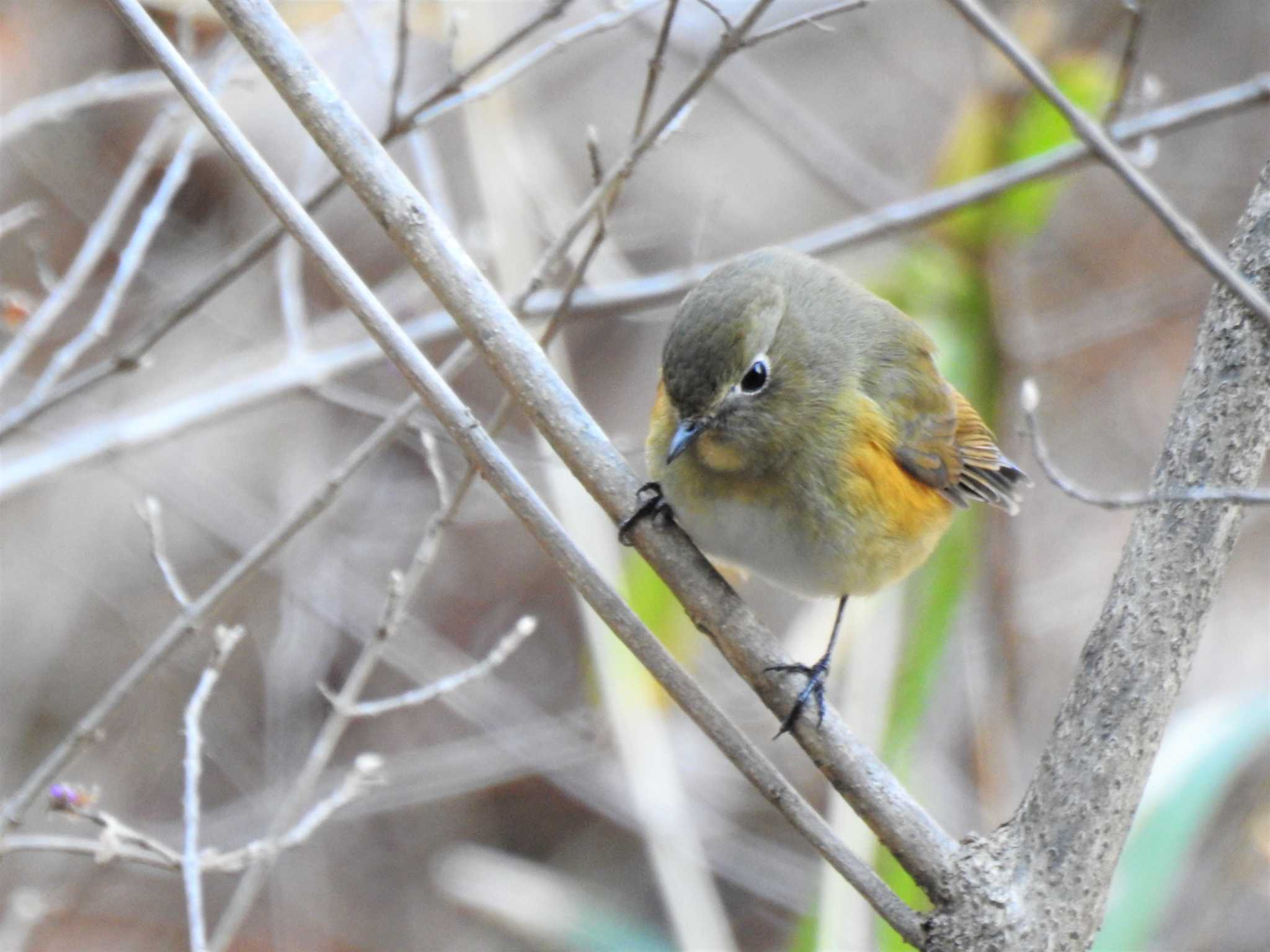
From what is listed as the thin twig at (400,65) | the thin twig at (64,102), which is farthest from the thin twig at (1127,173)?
the thin twig at (64,102)

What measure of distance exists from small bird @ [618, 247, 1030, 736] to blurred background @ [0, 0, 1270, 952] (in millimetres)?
581

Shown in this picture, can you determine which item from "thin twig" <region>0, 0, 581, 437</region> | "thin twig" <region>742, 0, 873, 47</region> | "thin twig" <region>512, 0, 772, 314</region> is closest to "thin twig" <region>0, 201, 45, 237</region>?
"thin twig" <region>0, 0, 581, 437</region>

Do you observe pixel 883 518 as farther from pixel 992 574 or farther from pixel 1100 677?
pixel 992 574

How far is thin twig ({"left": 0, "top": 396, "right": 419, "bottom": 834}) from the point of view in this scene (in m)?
2.71

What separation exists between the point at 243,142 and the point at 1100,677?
1838mm

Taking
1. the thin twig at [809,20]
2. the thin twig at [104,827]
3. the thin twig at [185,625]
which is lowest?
the thin twig at [104,827]

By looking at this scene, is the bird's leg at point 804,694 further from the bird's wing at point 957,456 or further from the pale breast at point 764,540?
the bird's wing at point 957,456

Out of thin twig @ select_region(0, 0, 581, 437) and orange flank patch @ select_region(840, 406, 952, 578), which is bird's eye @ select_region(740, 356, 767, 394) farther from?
thin twig @ select_region(0, 0, 581, 437)

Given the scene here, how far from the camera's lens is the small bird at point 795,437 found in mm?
2895

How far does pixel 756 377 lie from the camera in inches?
119

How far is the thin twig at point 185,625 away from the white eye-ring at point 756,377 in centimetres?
76

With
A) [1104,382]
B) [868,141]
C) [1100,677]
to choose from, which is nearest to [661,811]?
[1100,677]

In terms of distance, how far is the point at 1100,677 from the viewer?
7.73 ft

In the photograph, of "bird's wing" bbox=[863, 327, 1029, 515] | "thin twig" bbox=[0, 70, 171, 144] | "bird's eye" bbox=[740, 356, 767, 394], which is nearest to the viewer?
"bird's eye" bbox=[740, 356, 767, 394]
